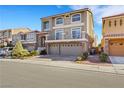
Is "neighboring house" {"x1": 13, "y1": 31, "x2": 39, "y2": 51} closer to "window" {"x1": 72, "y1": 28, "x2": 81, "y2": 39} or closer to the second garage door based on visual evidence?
the second garage door

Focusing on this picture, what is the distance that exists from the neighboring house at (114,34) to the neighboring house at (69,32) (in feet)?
13.0

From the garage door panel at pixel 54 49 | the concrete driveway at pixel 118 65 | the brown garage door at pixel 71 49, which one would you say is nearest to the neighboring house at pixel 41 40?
the garage door panel at pixel 54 49

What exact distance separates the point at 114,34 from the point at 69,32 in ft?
29.2

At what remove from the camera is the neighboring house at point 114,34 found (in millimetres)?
24484

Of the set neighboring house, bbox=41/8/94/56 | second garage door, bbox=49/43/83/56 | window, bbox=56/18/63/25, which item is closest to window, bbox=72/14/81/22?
neighboring house, bbox=41/8/94/56

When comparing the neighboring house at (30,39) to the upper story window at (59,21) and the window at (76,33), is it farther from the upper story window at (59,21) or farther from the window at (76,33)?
the window at (76,33)

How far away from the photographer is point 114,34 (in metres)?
24.8

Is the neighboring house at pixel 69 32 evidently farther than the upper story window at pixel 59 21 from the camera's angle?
No

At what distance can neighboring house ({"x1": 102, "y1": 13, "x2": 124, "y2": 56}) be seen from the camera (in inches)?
964
